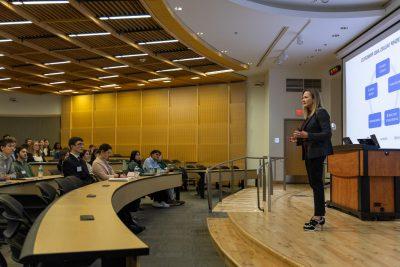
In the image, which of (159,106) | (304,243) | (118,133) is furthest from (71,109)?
(304,243)

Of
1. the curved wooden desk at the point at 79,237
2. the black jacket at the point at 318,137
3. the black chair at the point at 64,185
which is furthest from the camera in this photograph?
the black chair at the point at 64,185

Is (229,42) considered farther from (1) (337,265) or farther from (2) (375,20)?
(1) (337,265)

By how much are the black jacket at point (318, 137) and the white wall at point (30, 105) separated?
613 inches

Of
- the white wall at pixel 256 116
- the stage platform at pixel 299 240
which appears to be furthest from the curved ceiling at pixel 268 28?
the stage platform at pixel 299 240

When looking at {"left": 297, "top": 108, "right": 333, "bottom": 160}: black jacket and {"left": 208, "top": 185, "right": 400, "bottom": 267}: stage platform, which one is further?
{"left": 297, "top": 108, "right": 333, "bottom": 160}: black jacket

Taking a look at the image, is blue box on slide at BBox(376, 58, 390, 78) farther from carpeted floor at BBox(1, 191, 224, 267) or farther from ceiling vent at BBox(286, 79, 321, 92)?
ceiling vent at BBox(286, 79, 321, 92)

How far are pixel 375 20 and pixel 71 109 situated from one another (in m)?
13.1

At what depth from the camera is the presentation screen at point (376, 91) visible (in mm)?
7055

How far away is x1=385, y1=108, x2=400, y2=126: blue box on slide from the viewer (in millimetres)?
6906

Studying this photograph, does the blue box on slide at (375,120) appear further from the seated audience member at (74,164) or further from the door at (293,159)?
the seated audience member at (74,164)

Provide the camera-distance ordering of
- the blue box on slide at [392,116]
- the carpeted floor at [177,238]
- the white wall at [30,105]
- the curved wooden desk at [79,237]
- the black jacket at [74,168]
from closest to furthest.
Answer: the curved wooden desk at [79,237]
the carpeted floor at [177,238]
the black jacket at [74,168]
the blue box on slide at [392,116]
the white wall at [30,105]

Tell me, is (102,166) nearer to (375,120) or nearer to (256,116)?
(375,120)

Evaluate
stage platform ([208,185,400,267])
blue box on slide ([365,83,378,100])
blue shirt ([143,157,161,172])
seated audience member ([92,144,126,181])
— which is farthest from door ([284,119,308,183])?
seated audience member ([92,144,126,181])

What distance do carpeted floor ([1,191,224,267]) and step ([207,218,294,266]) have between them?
16cm
